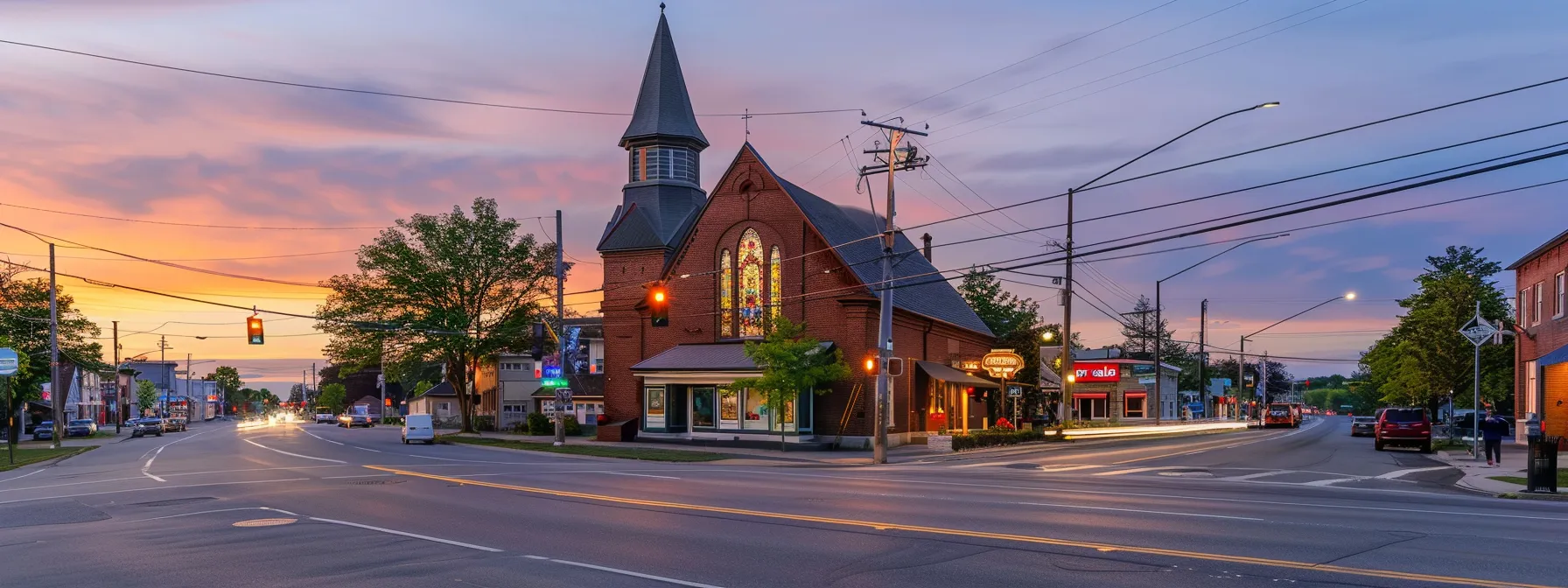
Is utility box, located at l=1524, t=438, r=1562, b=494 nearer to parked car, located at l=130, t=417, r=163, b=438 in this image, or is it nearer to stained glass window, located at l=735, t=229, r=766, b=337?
stained glass window, located at l=735, t=229, r=766, b=337

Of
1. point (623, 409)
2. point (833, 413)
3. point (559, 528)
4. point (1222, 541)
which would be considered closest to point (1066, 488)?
point (1222, 541)

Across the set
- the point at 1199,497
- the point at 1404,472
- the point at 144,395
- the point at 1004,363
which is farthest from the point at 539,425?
the point at 144,395

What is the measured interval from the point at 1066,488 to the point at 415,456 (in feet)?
83.2

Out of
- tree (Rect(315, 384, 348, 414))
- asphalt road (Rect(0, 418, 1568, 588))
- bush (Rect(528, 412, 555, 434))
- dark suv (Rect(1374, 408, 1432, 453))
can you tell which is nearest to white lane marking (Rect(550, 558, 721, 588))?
asphalt road (Rect(0, 418, 1568, 588))

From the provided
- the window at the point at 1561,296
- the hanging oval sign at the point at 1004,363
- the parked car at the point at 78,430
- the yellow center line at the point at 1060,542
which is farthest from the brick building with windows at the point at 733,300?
the parked car at the point at 78,430

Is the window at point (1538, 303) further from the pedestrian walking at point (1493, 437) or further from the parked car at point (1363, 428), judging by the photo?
the parked car at point (1363, 428)

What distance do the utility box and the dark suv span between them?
19.5 meters

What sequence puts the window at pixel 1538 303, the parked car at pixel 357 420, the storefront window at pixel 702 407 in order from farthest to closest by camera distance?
the parked car at pixel 357 420 < the storefront window at pixel 702 407 < the window at pixel 1538 303

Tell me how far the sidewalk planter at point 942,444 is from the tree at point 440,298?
31711mm

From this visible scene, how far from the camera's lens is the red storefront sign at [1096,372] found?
76500mm

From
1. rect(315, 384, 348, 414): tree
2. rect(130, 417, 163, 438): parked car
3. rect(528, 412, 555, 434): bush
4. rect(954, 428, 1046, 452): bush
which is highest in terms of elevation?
rect(954, 428, 1046, 452): bush

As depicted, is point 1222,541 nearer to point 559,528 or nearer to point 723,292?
point 559,528

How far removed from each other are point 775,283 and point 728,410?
594 centimetres

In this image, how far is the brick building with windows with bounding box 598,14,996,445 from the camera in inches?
1681
